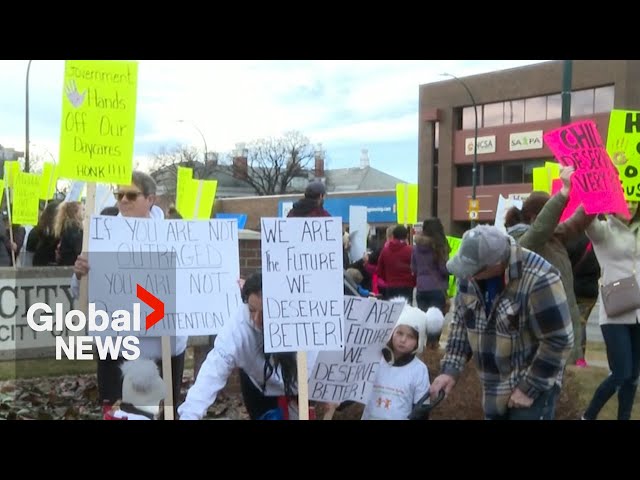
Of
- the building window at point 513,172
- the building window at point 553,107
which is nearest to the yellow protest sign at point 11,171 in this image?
the building window at point 553,107

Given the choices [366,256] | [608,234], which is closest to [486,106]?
[366,256]

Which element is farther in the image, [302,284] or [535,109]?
[535,109]

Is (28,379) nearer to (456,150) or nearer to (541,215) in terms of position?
(541,215)

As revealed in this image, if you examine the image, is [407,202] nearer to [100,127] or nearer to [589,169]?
[589,169]

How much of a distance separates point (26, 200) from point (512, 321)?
29.5 ft

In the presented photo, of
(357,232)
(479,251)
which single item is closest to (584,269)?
(479,251)

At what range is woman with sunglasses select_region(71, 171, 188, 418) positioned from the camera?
4465 millimetres

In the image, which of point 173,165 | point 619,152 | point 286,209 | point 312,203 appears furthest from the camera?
point 173,165

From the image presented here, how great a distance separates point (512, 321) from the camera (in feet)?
12.0

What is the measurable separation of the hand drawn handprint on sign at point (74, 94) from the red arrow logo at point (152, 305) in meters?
1.16

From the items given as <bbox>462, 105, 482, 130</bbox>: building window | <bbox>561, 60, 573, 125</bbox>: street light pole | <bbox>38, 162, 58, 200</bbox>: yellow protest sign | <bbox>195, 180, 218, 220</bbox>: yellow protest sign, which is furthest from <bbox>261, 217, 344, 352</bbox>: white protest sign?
<bbox>462, 105, 482, 130</bbox>: building window

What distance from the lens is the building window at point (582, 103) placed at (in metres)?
41.3

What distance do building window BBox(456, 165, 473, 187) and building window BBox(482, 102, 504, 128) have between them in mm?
2753

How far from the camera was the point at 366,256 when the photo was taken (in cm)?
1082
